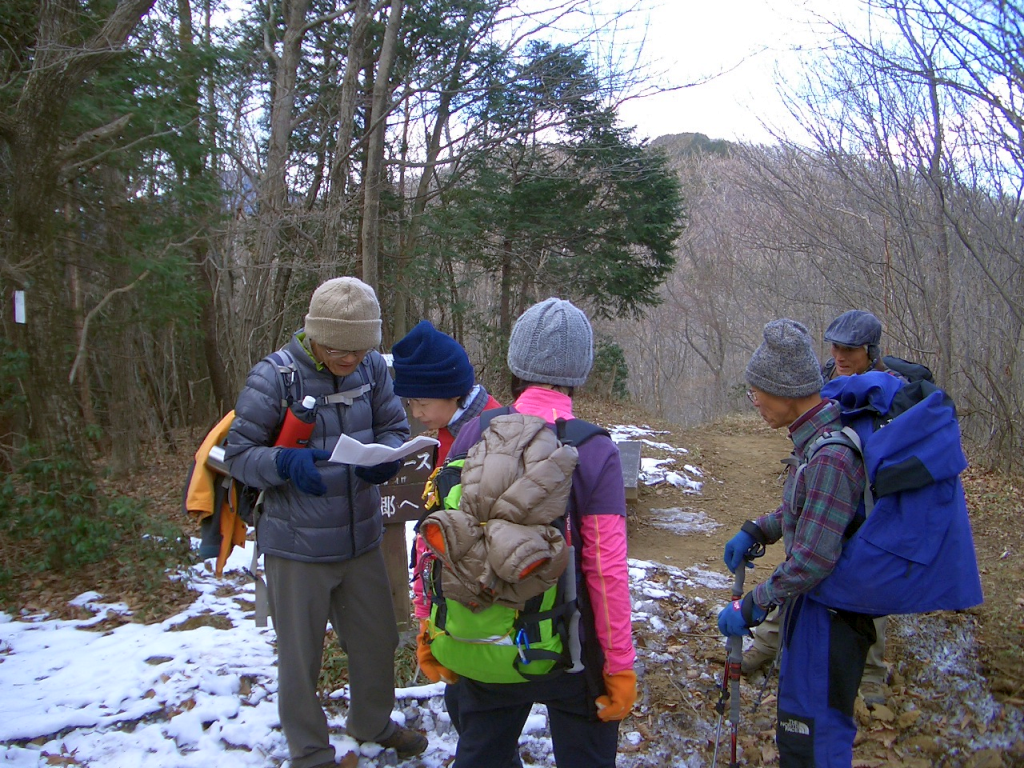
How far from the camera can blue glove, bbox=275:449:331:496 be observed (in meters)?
2.58

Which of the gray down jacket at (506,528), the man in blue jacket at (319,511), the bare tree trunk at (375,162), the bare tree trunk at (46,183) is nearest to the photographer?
the gray down jacket at (506,528)

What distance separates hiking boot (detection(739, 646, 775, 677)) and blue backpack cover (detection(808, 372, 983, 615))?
80.9 inches

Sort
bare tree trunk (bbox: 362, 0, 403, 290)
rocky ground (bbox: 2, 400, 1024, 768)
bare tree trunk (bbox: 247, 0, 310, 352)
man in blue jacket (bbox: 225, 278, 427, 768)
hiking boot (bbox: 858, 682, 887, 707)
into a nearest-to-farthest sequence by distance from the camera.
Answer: man in blue jacket (bbox: 225, 278, 427, 768), rocky ground (bbox: 2, 400, 1024, 768), hiking boot (bbox: 858, 682, 887, 707), bare tree trunk (bbox: 247, 0, 310, 352), bare tree trunk (bbox: 362, 0, 403, 290)

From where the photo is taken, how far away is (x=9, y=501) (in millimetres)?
5469

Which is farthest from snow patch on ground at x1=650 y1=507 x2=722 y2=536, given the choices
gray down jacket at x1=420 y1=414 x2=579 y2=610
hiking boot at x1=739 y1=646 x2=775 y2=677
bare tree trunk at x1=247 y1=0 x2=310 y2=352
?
bare tree trunk at x1=247 y1=0 x2=310 y2=352

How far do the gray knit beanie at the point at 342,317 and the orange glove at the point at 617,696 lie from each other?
1.59 meters

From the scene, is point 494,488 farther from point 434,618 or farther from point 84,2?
point 84,2

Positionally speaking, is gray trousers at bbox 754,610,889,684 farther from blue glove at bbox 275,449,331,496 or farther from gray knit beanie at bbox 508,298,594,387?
blue glove at bbox 275,449,331,496

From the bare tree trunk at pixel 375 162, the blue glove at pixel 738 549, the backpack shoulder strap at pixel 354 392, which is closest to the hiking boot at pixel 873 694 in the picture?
the blue glove at pixel 738 549

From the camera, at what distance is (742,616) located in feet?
7.96

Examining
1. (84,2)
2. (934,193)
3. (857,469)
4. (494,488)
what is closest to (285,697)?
(494,488)

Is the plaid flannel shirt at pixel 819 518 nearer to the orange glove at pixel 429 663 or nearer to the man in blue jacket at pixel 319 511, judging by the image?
the orange glove at pixel 429 663

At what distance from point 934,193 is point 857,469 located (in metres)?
7.67

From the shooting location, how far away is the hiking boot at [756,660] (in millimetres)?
A: 4051
